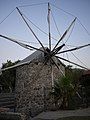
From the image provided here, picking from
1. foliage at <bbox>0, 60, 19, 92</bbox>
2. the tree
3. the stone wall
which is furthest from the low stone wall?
foliage at <bbox>0, 60, 19, 92</bbox>

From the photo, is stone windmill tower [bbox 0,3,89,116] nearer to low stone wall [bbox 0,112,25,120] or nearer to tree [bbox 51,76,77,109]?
tree [bbox 51,76,77,109]

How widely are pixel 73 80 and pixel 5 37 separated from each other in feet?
24.2

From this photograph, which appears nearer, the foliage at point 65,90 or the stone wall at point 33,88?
the foliage at point 65,90

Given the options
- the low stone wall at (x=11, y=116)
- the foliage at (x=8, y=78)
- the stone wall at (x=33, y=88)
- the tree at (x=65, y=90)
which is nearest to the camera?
the low stone wall at (x=11, y=116)

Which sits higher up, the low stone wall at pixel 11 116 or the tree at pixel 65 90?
the tree at pixel 65 90

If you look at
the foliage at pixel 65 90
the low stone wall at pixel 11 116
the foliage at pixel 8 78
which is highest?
the foliage at pixel 8 78

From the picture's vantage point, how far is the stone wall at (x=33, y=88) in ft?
60.7

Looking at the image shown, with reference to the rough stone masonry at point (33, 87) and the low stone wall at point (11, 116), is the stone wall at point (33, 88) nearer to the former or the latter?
the rough stone masonry at point (33, 87)

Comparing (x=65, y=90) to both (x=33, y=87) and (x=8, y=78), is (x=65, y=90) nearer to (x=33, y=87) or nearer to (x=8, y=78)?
(x=33, y=87)

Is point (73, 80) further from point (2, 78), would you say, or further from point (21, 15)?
point (2, 78)

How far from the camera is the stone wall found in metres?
18.5

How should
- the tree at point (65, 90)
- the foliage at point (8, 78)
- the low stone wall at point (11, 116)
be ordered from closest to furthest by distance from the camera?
the low stone wall at point (11, 116) → the tree at point (65, 90) → the foliage at point (8, 78)

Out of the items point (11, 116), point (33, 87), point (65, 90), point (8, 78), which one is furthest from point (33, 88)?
point (8, 78)

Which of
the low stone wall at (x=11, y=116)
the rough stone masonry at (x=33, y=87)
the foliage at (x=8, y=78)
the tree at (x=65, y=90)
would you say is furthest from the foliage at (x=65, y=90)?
the foliage at (x=8, y=78)
